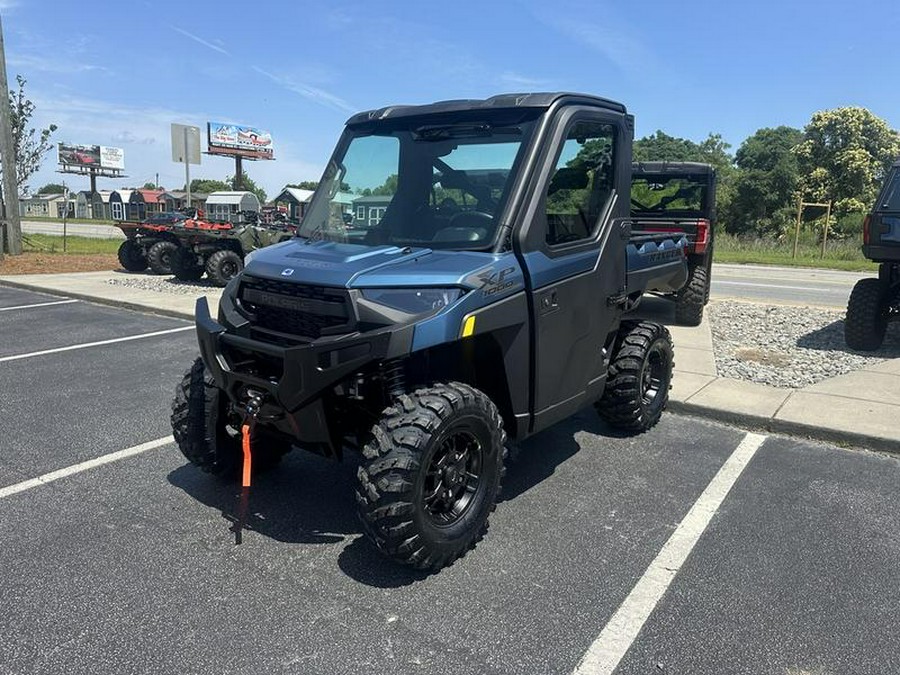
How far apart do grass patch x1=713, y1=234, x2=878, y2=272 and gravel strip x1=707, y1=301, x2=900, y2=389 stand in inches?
526

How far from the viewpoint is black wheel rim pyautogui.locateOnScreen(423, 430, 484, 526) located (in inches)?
130

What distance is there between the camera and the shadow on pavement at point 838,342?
8.16 m

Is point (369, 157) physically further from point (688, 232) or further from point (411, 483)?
point (688, 232)

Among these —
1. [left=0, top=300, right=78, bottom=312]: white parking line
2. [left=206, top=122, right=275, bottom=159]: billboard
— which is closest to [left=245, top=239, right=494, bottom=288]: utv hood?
[left=0, top=300, right=78, bottom=312]: white parking line

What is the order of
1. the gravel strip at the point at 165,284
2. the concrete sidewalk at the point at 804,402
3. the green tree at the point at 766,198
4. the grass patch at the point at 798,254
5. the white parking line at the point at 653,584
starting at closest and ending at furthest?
the white parking line at the point at 653,584 < the concrete sidewalk at the point at 804,402 < the gravel strip at the point at 165,284 < the grass patch at the point at 798,254 < the green tree at the point at 766,198

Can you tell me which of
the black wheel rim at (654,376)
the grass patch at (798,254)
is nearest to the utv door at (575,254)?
the black wheel rim at (654,376)

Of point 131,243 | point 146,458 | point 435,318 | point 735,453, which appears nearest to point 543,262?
point 435,318

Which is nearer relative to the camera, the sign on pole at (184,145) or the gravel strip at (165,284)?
the gravel strip at (165,284)

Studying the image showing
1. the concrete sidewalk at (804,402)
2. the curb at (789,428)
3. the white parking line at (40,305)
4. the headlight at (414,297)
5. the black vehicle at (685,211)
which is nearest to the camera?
the headlight at (414,297)

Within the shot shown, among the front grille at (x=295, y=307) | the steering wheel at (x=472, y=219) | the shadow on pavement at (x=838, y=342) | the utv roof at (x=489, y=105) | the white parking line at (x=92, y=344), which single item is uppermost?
the utv roof at (x=489, y=105)

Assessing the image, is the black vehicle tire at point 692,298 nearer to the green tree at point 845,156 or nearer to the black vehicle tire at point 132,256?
the black vehicle tire at point 132,256

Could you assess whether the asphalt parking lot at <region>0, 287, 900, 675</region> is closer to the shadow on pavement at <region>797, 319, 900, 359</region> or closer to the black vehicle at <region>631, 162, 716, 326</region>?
the shadow on pavement at <region>797, 319, 900, 359</region>

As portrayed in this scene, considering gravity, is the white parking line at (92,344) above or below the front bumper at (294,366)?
below

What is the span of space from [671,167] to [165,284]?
1020 centimetres
